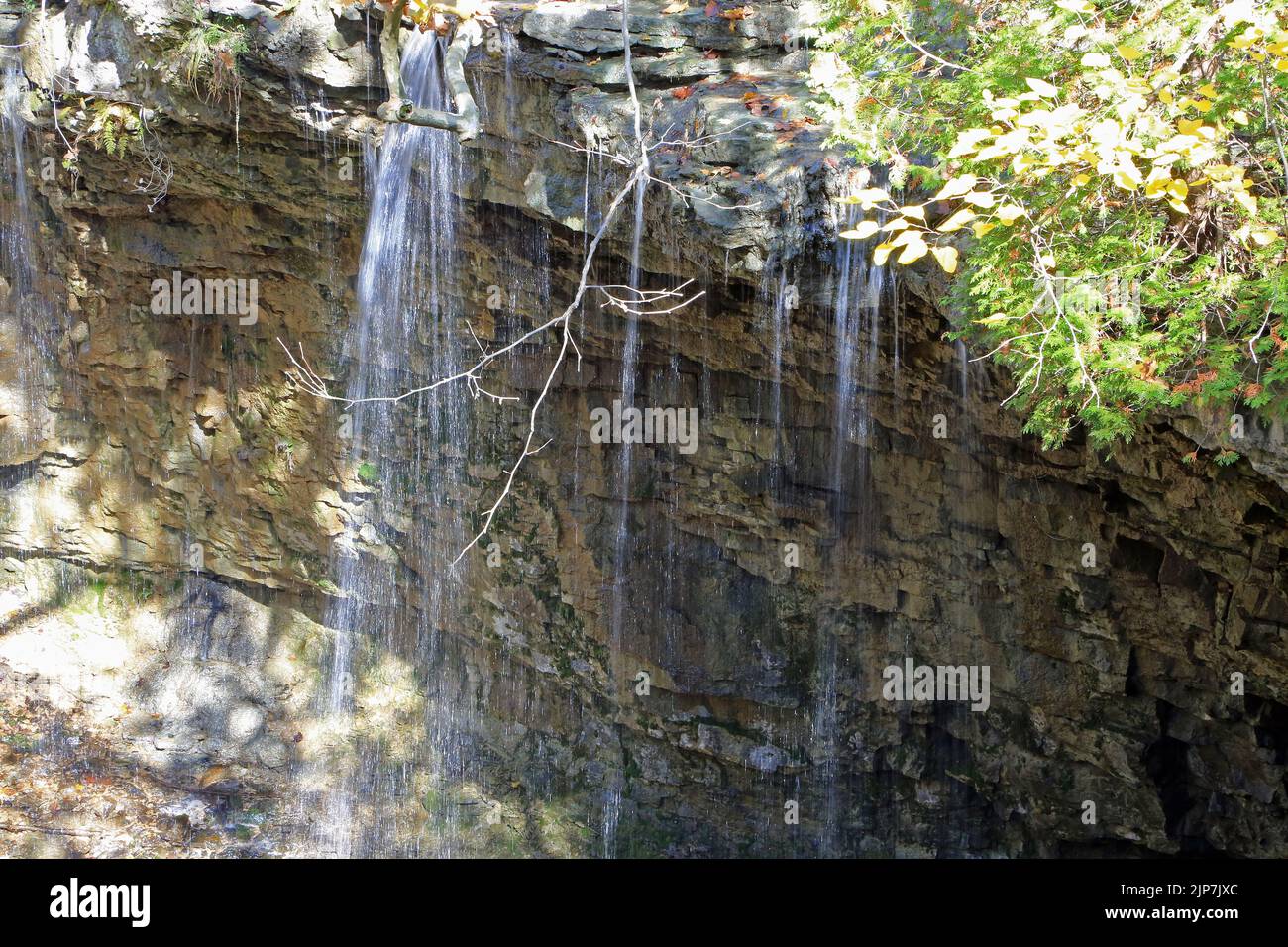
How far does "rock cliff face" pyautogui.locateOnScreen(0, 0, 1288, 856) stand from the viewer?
6074 millimetres

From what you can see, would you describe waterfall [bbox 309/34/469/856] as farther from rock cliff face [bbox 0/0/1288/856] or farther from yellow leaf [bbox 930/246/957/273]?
yellow leaf [bbox 930/246/957/273]

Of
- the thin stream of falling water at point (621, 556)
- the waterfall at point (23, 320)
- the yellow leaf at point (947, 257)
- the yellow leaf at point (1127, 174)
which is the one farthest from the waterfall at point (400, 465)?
the yellow leaf at point (1127, 174)

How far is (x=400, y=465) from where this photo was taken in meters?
8.66

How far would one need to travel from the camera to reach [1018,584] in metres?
6.78

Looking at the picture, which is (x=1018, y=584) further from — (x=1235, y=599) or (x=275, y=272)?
(x=275, y=272)

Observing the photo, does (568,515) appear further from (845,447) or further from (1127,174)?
(1127,174)

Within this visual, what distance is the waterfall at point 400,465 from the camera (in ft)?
23.9

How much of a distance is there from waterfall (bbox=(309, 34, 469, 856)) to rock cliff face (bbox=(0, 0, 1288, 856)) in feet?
0.12

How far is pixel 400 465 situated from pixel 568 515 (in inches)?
60.8

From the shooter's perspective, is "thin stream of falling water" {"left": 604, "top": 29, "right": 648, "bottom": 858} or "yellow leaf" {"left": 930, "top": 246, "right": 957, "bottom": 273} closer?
"yellow leaf" {"left": 930, "top": 246, "right": 957, "bottom": 273}

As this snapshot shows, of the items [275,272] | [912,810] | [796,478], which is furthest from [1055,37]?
[275,272]

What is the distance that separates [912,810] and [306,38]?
6.72 meters

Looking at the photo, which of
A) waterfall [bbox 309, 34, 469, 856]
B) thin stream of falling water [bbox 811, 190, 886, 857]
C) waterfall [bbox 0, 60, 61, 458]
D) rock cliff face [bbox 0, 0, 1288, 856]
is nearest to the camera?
thin stream of falling water [bbox 811, 190, 886, 857]

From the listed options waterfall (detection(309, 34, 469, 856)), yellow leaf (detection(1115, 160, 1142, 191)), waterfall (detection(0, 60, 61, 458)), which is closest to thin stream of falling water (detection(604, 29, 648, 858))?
waterfall (detection(309, 34, 469, 856))
